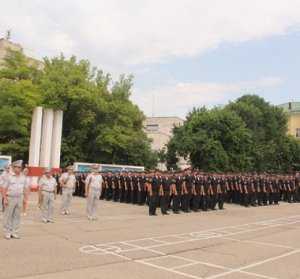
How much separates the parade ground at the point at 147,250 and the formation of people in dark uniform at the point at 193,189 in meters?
3.79

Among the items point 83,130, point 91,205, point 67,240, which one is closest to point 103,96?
point 83,130

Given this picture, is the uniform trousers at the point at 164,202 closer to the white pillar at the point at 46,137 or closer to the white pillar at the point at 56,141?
the white pillar at the point at 46,137

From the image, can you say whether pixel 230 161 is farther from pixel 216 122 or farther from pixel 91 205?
pixel 91 205

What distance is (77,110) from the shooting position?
43656 mm

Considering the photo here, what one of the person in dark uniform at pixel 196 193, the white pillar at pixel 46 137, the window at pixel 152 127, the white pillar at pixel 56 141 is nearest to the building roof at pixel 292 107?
the window at pixel 152 127

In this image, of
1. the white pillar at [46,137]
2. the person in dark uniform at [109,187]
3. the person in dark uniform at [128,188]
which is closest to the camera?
the person in dark uniform at [128,188]

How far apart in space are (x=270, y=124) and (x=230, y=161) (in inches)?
743

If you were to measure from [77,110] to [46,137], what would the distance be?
446 inches

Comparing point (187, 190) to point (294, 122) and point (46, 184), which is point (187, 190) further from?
point (294, 122)

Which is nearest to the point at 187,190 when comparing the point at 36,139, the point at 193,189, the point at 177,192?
the point at 193,189

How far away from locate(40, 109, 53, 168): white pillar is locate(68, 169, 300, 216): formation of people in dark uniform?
108 inches

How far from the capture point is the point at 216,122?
41344 mm

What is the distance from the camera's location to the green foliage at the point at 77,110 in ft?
133

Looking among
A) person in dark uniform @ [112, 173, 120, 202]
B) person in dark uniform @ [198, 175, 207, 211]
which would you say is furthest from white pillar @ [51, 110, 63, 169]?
person in dark uniform @ [198, 175, 207, 211]
